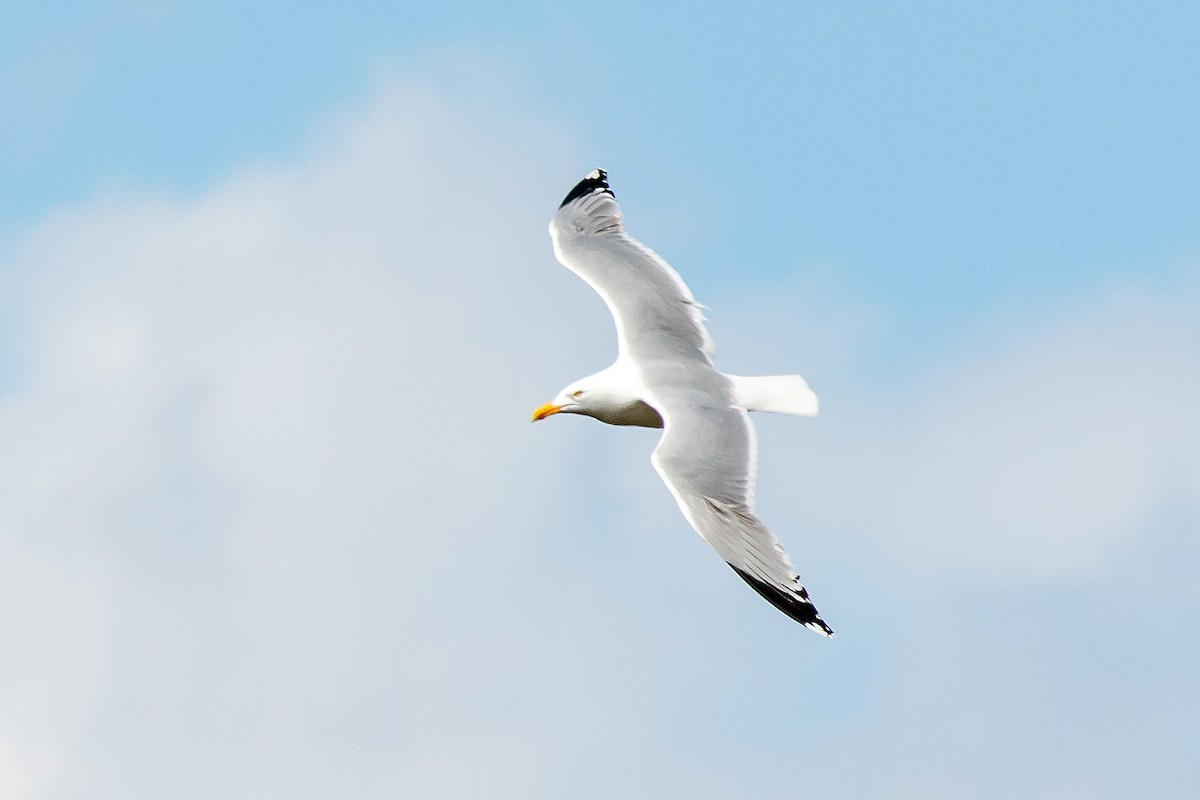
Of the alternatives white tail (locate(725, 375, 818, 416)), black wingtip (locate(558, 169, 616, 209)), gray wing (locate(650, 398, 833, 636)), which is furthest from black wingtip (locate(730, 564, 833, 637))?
black wingtip (locate(558, 169, 616, 209))

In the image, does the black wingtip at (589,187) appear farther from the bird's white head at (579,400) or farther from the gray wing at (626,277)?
the bird's white head at (579,400)

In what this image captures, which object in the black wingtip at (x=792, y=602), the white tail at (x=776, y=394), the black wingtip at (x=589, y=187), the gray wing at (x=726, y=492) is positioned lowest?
the black wingtip at (x=792, y=602)

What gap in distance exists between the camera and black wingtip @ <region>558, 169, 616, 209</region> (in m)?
15.2

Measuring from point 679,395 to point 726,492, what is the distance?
1.37 m

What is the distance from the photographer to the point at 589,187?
50.1ft

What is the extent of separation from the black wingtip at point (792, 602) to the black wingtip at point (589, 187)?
521 centimetres

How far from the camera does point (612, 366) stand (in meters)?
13.3

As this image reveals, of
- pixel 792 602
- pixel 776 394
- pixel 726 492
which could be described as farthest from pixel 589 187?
pixel 792 602

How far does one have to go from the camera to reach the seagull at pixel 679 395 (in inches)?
425

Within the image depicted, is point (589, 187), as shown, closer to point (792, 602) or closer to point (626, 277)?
point (626, 277)

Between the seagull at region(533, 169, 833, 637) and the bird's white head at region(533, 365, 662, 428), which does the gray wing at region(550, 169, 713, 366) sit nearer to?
the seagull at region(533, 169, 833, 637)

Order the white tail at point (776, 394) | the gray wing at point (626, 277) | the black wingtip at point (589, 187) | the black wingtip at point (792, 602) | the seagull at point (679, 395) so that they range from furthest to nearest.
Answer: the black wingtip at point (589, 187) → the gray wing at point (626, 277) → the white tail at point (776, 394) → the seagull at point (679, 395) → the black wingtip at point (792, 602)

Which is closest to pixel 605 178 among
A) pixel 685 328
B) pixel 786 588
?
pixel 685 328

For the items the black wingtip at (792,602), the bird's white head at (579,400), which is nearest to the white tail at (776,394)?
the bird's white head at (579,400)
